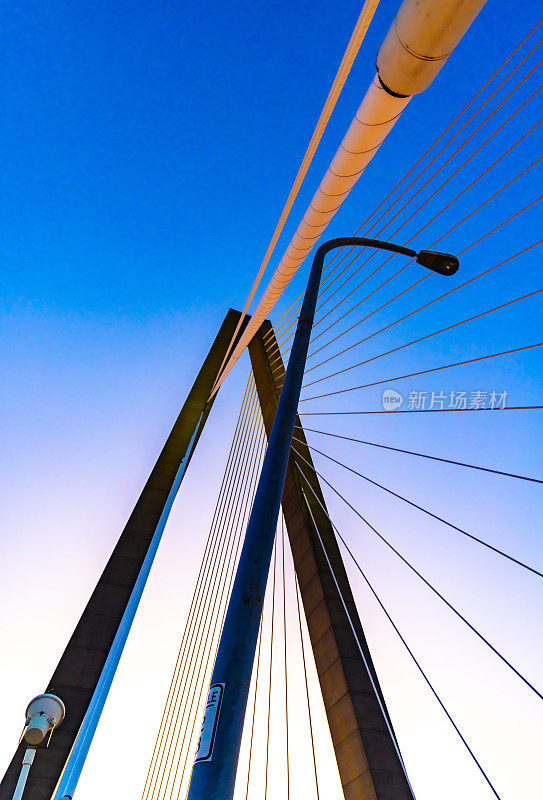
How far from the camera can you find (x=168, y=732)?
8.46m

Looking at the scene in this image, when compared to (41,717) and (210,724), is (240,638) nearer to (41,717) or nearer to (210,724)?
(210,724)

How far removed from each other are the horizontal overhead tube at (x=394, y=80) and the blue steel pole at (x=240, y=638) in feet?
4.78

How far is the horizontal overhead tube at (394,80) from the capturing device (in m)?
2.13

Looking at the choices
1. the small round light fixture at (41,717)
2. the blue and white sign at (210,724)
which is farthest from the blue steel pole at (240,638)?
the small round light fixture at (41,717)

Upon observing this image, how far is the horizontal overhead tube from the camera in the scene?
84.0 inches

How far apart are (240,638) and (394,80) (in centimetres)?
245

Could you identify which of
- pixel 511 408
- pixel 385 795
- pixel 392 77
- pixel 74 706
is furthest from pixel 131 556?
pixel 392 77

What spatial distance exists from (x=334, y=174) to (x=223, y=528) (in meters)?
9.15

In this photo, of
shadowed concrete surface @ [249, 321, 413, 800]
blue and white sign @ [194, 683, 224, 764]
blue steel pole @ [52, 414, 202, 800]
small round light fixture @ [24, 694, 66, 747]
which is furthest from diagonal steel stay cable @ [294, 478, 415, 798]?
blue and white sign @ [194, 683, 224, 764]

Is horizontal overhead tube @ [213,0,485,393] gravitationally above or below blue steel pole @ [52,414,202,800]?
above

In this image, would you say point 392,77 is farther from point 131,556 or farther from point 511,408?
point 131,556

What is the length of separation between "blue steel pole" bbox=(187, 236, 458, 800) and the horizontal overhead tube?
1.46 metres

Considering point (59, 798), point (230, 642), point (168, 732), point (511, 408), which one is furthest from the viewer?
point (168, 732)

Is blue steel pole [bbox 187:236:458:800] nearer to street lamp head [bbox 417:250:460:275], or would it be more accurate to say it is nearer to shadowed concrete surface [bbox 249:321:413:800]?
street lamp head [bbox 417:250:460:275]
